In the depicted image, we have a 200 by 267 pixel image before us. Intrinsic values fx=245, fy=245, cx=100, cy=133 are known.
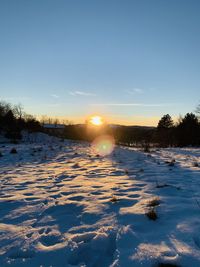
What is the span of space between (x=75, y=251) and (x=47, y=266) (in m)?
0.42

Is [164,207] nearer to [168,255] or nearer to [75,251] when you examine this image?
[168,255]

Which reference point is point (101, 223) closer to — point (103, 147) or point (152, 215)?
point (152, 215)

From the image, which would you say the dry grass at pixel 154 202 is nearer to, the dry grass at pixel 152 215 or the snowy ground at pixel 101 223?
the snowy ground at pixel 101 223

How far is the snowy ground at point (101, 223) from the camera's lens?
3.04m

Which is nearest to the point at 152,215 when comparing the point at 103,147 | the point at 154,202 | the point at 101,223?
the point at 154,202

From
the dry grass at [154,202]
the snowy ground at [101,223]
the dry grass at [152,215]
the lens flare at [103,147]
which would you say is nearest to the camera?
the snowy ground at [101,223]

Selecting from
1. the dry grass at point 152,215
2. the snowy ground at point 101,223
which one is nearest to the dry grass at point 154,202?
the snowy ground at point 101,223

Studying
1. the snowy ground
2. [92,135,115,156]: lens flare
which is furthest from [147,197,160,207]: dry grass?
[92,135,115,156]: lens flare

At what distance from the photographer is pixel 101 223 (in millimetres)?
3990

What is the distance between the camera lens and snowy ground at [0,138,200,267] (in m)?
3.04

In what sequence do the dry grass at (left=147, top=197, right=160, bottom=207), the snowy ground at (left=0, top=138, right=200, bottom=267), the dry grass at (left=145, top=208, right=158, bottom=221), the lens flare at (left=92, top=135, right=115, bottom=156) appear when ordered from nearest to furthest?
1. the snowy ground at (left=0, top=138, right=200, bottom=267)
2. the dry grass at (left=145, top=208, right=158, bottom=221)
3. the dry grass at (left=147, top=197, right=160, bottom=207)
4. the lens flare at (left=92, top=135, right=115, bottom=156)

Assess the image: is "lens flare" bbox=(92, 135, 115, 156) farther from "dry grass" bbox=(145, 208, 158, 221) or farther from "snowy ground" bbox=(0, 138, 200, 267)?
"dry grass" bbox=(145, 208, 158, 221)

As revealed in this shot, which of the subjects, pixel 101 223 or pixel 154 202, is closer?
pixel 101 223

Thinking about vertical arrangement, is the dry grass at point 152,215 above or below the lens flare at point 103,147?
above
